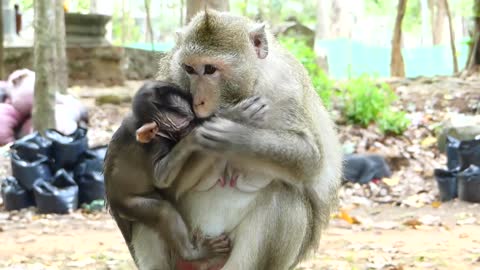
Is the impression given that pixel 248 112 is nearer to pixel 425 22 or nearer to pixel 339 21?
pixel 339 21

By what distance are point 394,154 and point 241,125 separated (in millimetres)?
7837

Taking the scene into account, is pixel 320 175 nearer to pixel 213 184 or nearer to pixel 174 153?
pixel 213 184

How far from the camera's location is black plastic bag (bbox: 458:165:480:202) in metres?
9.35

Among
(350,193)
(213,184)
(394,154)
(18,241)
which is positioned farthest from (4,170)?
(213,184)

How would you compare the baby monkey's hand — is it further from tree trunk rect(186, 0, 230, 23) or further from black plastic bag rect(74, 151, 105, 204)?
black plastic bag rect(74, 151, 105, 204)

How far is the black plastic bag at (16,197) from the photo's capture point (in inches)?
358

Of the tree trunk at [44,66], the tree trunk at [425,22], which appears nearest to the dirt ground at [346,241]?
the tree trunk at [44,66]

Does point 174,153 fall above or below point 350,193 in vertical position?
above

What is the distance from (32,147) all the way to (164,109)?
221 inches

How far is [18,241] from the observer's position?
7.50 m

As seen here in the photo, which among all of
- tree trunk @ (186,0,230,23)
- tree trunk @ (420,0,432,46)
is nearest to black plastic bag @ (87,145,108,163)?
tree trunk @ (186,0,230,23)

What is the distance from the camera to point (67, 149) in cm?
920

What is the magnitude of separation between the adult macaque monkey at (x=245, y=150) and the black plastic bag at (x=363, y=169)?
638 cm

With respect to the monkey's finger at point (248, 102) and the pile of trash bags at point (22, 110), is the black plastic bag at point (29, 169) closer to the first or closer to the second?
the pile of trash bags at point (22, 110)
